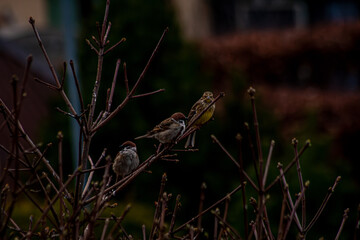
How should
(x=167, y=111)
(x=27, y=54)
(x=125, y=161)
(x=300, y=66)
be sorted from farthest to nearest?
1. (x=300, y=66)
2. (x=27, y=54)
3. (x=167, y=111)
4. (x=125, y=161)

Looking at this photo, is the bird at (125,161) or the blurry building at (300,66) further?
the blurry building at (300,66)

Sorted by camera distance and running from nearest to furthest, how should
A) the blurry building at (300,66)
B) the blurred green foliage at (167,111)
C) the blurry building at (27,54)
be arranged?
the blurred green foliage at (167,111), the blurry building at (300,66), the blurry building at (27,54)

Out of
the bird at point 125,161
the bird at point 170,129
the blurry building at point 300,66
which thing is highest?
the bird at point 170,129

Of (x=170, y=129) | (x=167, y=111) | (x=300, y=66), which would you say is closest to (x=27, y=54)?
(x=167, y=111)

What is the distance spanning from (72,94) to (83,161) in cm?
764

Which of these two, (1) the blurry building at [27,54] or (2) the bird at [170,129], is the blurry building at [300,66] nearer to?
(1) the blurry building at [27,54]

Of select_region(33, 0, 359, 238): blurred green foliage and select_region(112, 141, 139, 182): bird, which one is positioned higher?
select_region(112, 141, 139, 182): bird

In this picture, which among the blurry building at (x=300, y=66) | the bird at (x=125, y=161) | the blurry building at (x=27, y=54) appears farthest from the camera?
the blurry building at (x=27, y=54)

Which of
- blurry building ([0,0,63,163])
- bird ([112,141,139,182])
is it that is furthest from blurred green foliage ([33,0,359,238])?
bird ([112,141,139,182])

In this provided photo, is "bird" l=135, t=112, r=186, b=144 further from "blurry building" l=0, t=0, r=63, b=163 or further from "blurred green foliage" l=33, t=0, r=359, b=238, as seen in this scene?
"blurred green foliage" l=33, t=0, r=359, b=238

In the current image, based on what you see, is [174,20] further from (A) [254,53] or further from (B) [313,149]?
(A) [254,53]

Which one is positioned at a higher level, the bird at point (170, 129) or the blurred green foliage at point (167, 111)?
the bird at point (170, 129)

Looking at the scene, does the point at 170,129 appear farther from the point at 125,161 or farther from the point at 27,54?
the point at 27,54

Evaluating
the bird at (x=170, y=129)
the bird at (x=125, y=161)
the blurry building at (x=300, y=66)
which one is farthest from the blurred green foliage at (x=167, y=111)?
the bird at (x=125, y=161)
